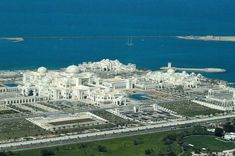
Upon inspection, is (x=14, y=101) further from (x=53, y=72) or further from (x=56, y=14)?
(x=56, y=14)

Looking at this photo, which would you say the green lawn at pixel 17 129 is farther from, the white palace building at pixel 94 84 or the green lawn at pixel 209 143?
the green lawn at pixel 209 143

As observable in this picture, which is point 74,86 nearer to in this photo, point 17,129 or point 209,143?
point 17,129

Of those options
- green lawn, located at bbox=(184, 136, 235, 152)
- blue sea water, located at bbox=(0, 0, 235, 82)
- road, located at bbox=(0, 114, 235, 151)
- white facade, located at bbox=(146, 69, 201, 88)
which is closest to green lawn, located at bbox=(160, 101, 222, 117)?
road, located at bbox=(0, 114, 235, 151)

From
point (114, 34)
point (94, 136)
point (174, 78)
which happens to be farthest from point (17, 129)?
point (114, 34)

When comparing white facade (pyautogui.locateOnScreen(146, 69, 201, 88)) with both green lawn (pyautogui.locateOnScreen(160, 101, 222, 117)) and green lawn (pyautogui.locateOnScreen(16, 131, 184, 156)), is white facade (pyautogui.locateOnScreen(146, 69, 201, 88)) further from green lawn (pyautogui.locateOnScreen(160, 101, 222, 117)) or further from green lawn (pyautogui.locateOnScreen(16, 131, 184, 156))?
green lawn (pyautogui.locateOnScreen(16, 131, 184, 156))

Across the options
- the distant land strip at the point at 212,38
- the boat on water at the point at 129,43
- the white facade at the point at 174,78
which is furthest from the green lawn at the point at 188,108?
the distant land strip at the point at 212,38
